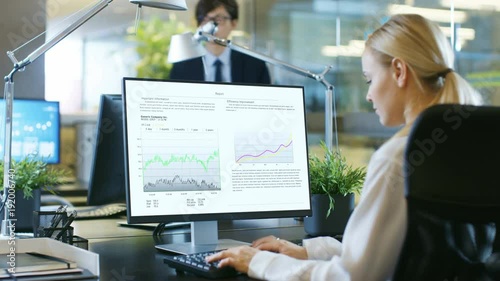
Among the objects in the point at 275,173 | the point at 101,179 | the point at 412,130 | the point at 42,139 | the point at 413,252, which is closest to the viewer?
the point at 412,130

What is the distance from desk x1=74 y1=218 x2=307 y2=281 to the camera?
143cm

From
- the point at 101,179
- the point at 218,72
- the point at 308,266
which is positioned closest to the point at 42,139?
the point at 101,179

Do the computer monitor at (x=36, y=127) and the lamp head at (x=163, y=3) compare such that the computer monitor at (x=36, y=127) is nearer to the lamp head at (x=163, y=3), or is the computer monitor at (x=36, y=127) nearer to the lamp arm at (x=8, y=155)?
the lamp arm at (x=8, y=155)

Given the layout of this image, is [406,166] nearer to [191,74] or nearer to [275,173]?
[275,173]

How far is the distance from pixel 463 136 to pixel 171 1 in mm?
1377

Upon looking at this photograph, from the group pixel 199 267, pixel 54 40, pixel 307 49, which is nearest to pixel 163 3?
pixel 54 40

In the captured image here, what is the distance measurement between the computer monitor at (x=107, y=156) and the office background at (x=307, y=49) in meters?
1.28

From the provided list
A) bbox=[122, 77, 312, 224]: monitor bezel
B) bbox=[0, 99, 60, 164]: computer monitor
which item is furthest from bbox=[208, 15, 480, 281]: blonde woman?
bbox=[0, 99, 60, 164]: computer monitor

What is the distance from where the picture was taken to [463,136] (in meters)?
1.03

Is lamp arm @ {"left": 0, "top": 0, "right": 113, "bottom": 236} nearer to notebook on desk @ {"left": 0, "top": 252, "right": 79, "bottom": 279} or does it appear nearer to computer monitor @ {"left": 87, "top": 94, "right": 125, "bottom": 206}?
computer monitor @ {"left": 87, "top": 94, "right": 125, "bottom": 206}

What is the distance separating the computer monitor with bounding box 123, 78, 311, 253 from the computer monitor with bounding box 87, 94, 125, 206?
486 millimetres

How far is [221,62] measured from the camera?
3.47m

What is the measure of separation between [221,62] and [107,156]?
4.67 feet

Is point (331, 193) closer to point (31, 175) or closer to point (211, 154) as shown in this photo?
point (211, 154)
